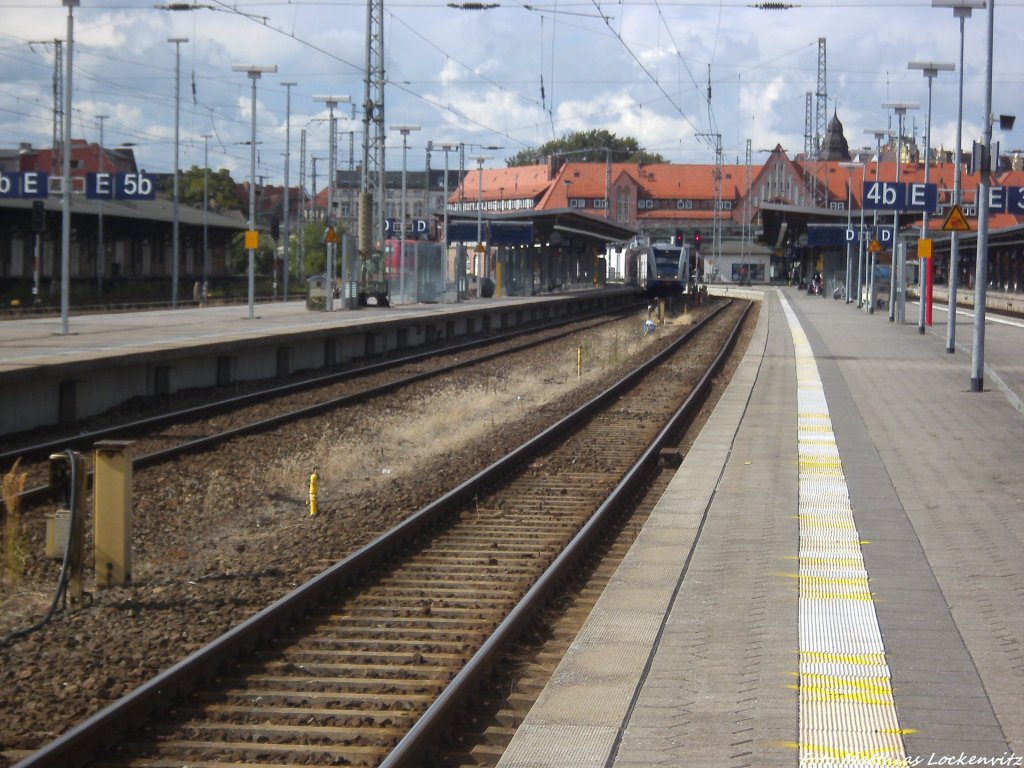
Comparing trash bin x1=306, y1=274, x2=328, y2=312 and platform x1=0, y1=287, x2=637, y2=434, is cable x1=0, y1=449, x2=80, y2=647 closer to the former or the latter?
platform x1=0, y1=287, x2=637, y2=434

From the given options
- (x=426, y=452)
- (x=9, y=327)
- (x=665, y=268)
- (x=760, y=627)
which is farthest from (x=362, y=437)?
(x=665, y=268)

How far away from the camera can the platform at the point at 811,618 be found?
5.99 m

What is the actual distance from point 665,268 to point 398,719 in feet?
202

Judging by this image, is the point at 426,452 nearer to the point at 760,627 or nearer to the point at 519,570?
the point at 519,570

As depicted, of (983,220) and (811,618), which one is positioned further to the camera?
(983,220)

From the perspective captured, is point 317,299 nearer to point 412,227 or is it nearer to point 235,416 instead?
point 412,227

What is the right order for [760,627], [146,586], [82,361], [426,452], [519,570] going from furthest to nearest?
[82,361] → [426,452] → [519,570] → [146,586] → [760,627]

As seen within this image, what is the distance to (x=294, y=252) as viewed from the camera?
97.4 metres

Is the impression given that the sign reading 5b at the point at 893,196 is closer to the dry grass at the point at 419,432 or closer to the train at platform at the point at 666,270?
the dry grass at the point at 419,432

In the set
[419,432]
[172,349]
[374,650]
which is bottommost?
[374,650]

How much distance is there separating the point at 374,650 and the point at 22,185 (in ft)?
121

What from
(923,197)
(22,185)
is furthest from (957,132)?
(22,185)

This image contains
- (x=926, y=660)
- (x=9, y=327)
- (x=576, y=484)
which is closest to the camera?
(x=926, y=660)

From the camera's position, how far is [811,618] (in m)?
8.10
